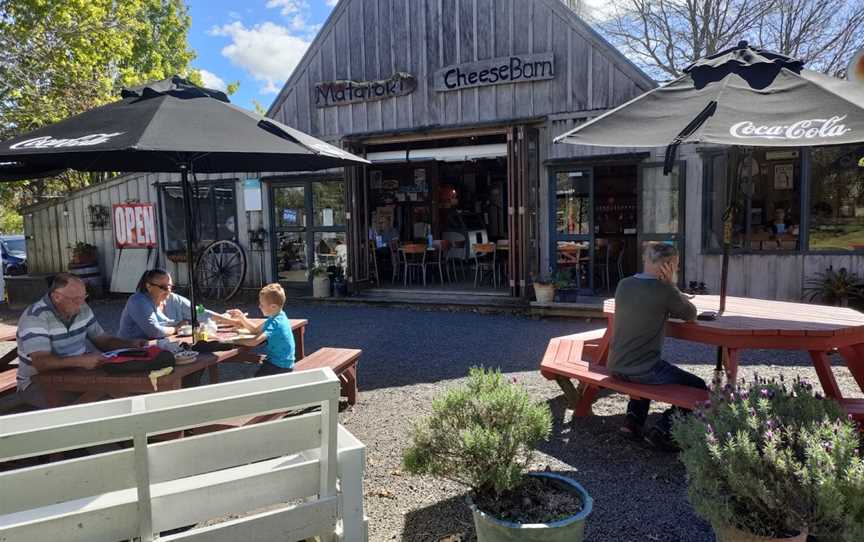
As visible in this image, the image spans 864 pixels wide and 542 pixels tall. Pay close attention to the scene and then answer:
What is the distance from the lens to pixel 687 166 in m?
8.16

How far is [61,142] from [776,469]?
12.9ft

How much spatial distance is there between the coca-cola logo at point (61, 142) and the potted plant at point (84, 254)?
9329mm

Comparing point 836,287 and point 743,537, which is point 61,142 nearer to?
point 743,537

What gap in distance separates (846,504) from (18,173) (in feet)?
17.7

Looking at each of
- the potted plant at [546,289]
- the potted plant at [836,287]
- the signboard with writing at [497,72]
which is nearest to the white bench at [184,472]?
the potted plant at [546,289]

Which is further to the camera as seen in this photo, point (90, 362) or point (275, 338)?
point (275, 338)


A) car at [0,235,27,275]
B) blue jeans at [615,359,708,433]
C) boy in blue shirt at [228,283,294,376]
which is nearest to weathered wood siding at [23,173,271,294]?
car at [0,235,27,275]

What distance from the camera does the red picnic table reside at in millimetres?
3525

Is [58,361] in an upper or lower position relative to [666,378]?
upper

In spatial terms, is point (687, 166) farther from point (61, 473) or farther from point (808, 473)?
point (61, 473)

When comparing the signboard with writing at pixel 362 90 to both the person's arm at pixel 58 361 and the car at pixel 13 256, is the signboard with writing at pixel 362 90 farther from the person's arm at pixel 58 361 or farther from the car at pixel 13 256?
the car at pixel 13 256

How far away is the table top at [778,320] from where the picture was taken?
353 centimetres

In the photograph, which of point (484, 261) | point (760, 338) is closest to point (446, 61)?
point (484, 261)

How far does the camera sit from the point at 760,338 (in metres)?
3.55
